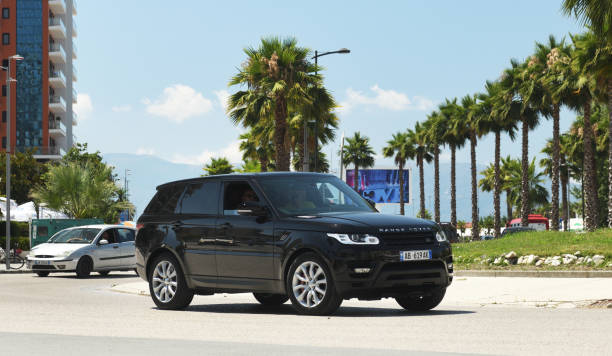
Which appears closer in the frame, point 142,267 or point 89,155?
point 142,267

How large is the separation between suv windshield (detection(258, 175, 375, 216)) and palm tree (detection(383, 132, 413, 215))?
90196 mm

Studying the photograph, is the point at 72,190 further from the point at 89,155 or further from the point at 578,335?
the point at 578,335

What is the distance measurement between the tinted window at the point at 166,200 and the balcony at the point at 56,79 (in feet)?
312

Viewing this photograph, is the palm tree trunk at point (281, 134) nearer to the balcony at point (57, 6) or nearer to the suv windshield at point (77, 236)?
the suv windshield at point (77, 236)

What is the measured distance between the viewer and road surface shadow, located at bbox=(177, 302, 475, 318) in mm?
12172

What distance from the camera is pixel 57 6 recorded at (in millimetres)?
108562

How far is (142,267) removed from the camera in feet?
Answer: 45.5

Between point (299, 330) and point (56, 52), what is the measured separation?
99.8 m

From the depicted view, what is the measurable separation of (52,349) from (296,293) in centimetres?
371

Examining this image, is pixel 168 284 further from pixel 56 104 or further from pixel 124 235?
pixel 56 104

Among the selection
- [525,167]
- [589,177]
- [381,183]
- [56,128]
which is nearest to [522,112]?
[525,167]

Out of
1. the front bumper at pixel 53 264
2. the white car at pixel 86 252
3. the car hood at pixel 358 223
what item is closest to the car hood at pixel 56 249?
the white car at pixel 86 252

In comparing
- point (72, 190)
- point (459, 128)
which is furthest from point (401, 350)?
point (459, 128)

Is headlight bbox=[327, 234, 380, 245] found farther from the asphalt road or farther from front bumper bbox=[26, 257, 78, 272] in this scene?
front bumper bbox=[26, 257, 78, 272]
